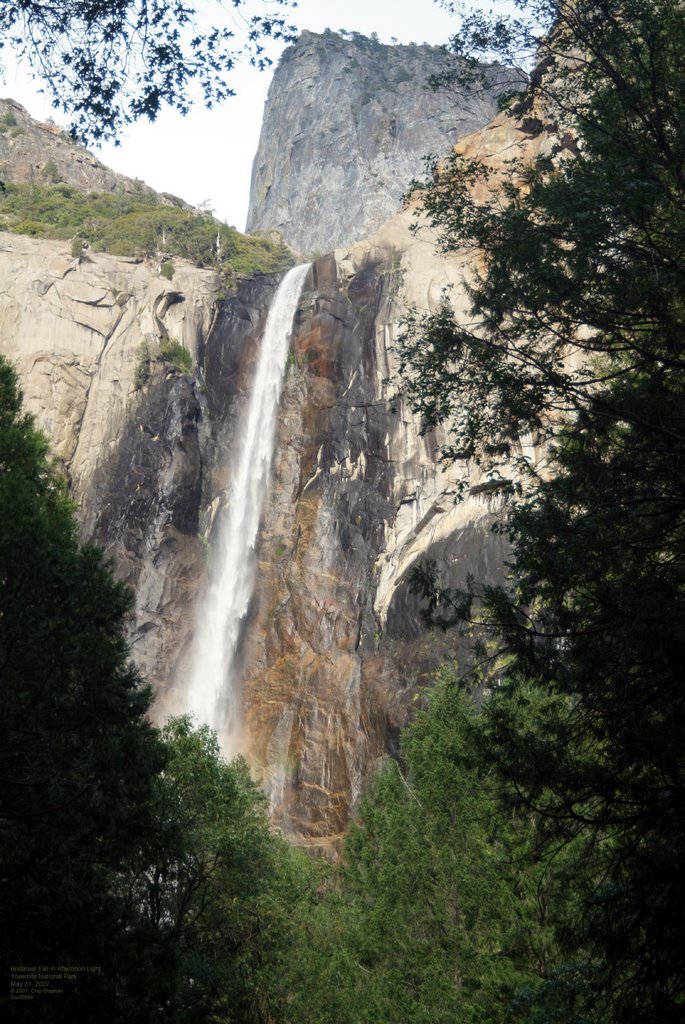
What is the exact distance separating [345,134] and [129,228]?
A: 137ft

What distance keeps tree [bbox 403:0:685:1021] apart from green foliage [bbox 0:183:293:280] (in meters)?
39.3

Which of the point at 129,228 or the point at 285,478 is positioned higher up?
the point at 129,228

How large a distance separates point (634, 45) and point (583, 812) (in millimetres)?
7649

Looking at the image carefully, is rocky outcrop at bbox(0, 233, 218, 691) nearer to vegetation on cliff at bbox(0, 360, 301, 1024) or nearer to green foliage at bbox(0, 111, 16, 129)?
vegetation on cliff at bbox(0, 360, 301, 1024)

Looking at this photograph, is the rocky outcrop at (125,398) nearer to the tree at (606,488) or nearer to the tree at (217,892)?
the tree at (217,892)

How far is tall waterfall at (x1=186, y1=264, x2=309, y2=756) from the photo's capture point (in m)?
36.5

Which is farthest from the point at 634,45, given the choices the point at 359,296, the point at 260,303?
the point at 260,303

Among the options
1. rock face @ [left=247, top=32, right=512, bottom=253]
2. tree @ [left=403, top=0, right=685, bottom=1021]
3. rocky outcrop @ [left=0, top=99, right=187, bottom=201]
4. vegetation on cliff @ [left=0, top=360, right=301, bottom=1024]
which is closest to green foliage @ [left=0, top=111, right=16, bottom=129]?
rocky outcrop @ [left=0, top=99, right=187, bottom=201]

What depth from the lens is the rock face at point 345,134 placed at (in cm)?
8675

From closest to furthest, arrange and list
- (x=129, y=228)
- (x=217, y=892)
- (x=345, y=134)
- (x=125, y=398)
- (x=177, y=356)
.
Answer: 1. (x=217, y=892)
2. (x=125, y=398)
3. (x=177, y=356)
4. (x=129, y=228)
5. (x=345, y=134)

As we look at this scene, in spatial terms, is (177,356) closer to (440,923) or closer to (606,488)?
(440,923)

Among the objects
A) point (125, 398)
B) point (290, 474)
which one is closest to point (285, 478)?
point (290, 474)

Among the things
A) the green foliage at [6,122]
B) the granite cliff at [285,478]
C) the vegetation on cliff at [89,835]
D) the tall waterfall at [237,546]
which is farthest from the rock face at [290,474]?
the green foliage at [6,122]

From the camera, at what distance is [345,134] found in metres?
91.4
